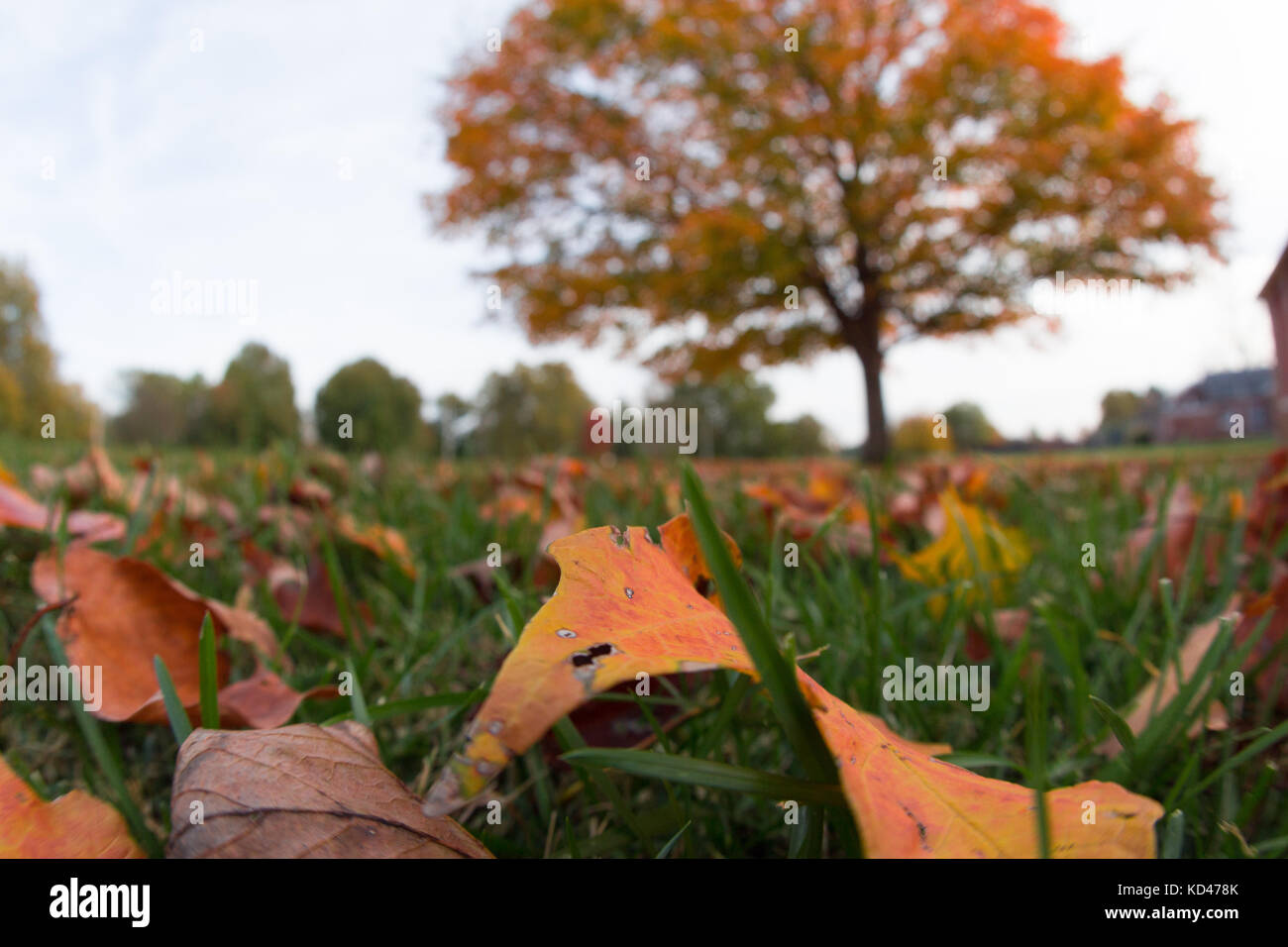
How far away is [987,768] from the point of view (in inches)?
23.9

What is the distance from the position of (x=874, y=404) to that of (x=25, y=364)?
2596 centimetres

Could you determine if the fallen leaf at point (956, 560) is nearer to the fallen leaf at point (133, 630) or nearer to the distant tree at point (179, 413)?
the fallen leaf at point (133, 630)

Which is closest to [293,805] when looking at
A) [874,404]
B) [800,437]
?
[874,404]

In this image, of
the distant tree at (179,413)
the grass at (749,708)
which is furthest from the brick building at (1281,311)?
the distant tree at (179,413)

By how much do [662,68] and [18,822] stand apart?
48.4ft

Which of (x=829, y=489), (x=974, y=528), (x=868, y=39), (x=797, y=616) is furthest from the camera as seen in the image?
(x=868, y=39)

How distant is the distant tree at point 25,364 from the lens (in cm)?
2262

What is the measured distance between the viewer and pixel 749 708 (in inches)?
23.4

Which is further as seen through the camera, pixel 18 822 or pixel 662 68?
pixel 662 68

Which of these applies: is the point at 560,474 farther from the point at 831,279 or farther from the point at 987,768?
the point at 831,279

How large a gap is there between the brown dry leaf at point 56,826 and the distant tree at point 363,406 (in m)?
1.83

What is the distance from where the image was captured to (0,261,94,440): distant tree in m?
22.6

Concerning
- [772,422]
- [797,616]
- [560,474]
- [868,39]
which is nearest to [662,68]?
[868,39]

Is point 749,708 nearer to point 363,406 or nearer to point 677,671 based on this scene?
point 677,671
